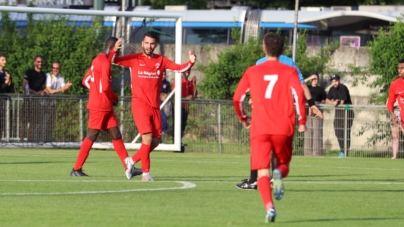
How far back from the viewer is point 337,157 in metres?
23.6

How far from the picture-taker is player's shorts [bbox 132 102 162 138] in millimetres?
14164

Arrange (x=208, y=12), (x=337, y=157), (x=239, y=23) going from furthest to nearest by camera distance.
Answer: (x=208, y=12), (x=239, y=23), (x=337, y=157)

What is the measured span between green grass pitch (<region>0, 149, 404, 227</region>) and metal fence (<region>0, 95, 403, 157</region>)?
16.4 feet

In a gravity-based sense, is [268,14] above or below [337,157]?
above

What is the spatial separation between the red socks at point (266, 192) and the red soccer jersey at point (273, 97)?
0.47m

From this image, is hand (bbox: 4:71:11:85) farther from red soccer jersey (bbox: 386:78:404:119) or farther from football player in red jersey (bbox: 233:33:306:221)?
football player in red jersey (bbox: 233:33:306:221)

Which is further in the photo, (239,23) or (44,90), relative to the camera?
(239,23)

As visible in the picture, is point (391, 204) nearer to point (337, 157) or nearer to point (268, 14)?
point (337, 157)

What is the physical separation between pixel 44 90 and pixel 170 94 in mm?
3130

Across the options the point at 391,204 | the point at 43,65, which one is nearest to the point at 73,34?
the point at 43,65

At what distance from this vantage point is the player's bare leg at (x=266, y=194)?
931cm

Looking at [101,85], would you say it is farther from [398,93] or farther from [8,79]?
[8,79]

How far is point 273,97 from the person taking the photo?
31.9 ft

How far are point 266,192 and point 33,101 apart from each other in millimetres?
15451
